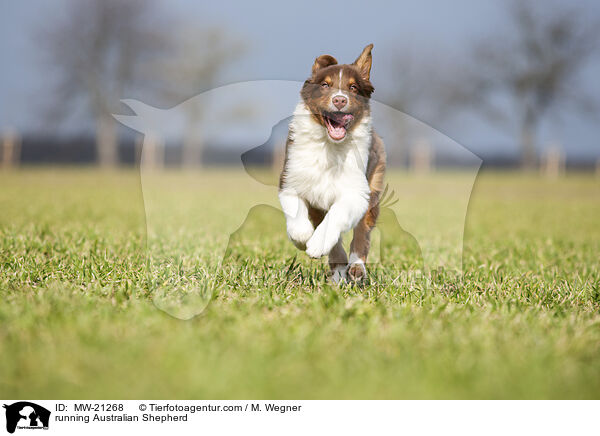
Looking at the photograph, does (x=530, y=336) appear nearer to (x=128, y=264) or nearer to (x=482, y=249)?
(x=128, y=264)

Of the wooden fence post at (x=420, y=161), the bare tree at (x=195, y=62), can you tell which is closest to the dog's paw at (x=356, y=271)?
the bare tree at (x=195, y=62)

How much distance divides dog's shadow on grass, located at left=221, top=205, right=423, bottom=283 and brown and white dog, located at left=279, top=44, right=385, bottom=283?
1.95ft

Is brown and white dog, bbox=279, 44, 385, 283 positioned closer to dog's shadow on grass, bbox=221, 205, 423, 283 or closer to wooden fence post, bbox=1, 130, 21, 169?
dog's shadow on grass, bbox=221, 205, 423, 283

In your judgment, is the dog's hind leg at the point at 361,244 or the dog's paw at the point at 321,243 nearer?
the dog's paw at the point at 321,243

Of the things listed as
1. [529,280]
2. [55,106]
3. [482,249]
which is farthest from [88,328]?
[55,106]

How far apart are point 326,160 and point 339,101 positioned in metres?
0.37

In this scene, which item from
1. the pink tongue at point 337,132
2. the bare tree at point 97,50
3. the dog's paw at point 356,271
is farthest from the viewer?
the bare tree at point 97,50

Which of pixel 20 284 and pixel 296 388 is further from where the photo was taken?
pixel 20 284

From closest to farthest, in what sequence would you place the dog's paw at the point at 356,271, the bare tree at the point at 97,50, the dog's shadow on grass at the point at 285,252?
the dog's paw at the point at 356,271
the dog's shadow on grass at the point at 285,252
the bare tree at the point at 97,50

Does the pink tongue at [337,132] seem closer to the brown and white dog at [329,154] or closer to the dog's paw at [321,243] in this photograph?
the brown and white dog at [329,154]

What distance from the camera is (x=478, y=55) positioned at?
35062 millimetres

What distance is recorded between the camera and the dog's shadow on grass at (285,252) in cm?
437

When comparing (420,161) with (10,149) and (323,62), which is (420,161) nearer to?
(10,149)

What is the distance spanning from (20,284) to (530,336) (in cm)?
299
